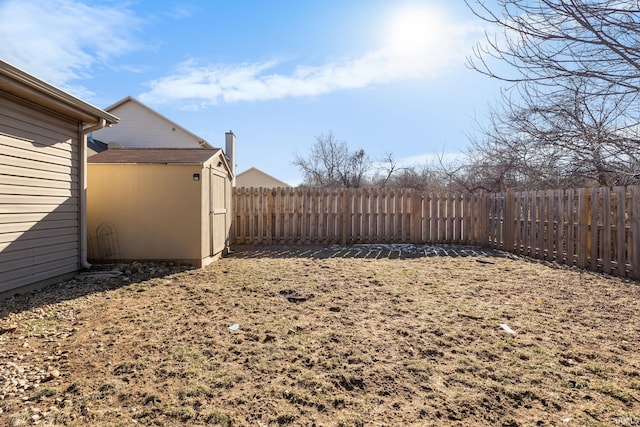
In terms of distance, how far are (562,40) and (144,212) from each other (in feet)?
21.6

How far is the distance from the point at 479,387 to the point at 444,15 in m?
3.42

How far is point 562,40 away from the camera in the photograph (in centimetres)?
271

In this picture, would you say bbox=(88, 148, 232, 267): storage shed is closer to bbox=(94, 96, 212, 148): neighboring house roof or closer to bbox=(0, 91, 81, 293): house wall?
bbox=(0, 91, 81, 293): house wall

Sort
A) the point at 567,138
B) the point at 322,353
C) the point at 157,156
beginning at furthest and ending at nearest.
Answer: the point at 157,156, the point at 567,138, the point at 322,353

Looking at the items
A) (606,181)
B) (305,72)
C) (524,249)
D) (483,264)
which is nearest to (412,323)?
(483,264)

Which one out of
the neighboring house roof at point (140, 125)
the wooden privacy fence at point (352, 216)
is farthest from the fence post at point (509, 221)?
the neighboring house roof at point (140, 125)

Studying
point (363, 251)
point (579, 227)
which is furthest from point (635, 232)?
point (363, 251)

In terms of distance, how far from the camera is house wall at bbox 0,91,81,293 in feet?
13.2

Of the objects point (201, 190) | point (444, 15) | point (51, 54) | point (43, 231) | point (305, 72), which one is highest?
point (305, 72)

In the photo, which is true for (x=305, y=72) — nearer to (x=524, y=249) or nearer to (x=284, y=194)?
(x=284, y=194)

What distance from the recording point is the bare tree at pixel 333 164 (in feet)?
73.5

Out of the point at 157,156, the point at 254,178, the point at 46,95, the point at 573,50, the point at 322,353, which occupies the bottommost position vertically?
the point at 322,353

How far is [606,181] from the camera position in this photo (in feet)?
23.9

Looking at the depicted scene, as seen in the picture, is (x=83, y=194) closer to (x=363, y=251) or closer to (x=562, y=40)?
(x=363, y=251)
